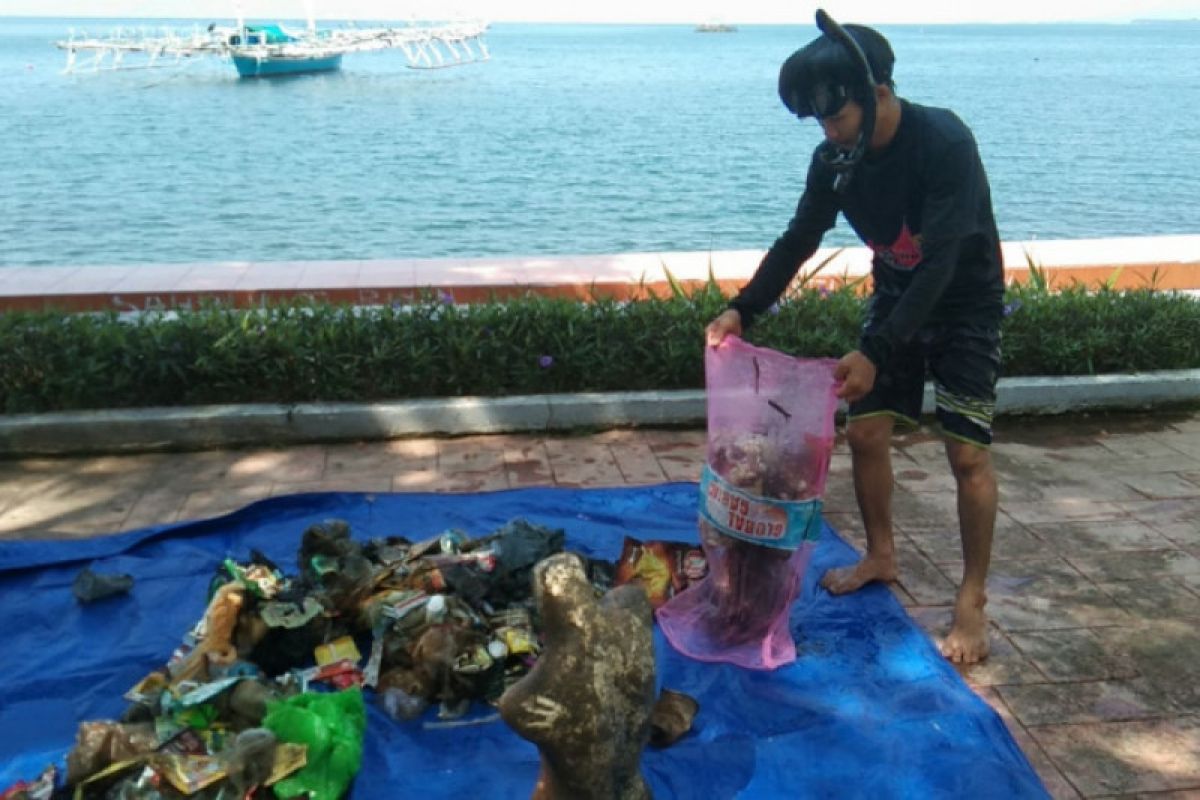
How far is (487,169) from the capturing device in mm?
26422

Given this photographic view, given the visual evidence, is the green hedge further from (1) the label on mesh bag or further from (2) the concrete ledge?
(1) the label on mesh bag

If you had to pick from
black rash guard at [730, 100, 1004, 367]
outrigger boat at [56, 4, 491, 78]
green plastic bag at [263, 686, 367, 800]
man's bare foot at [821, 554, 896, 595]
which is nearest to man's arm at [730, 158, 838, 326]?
black rash guard at [730, 100, 1004, 367]

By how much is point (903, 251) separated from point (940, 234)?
0.99ft

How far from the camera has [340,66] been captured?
248 feet

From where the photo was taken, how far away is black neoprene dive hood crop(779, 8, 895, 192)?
323 centimetres

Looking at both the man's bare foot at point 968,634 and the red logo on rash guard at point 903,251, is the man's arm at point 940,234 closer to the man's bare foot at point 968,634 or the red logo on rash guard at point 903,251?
the red logo on rash guard at point 903,251

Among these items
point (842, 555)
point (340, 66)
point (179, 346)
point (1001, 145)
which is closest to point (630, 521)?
point (842, 555)

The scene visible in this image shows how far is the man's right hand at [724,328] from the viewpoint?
3.72 meters

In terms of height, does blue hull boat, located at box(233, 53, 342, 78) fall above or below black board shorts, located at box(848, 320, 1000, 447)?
below

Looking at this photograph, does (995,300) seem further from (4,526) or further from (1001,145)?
(1001,145)

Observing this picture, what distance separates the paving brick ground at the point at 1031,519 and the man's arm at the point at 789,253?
4.14 feet

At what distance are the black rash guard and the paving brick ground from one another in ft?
3.83

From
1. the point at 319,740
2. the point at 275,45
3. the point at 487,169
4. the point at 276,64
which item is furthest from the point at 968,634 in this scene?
the point at 276,64

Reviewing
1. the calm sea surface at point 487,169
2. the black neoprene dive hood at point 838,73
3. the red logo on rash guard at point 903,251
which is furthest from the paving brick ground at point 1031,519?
the calm sea surface at point 487,169
